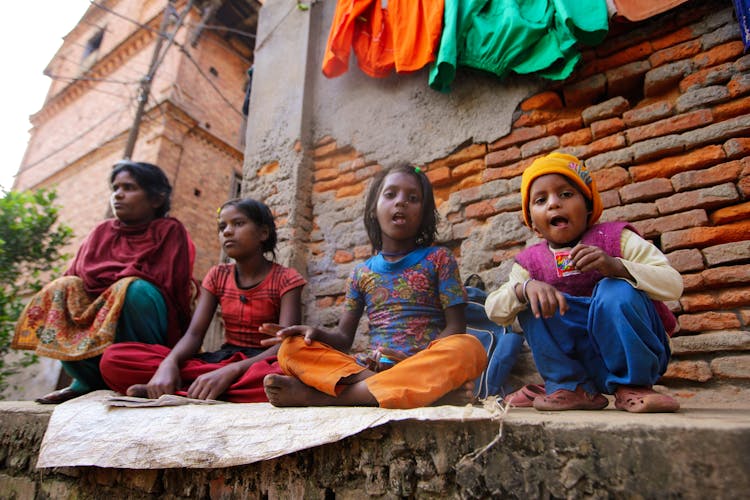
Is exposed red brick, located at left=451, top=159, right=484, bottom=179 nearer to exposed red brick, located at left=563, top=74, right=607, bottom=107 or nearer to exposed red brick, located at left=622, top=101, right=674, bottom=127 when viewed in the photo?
exposed red brick, located at left=563, top=74, right=607, bottom=107

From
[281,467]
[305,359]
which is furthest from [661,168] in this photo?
[281,467]

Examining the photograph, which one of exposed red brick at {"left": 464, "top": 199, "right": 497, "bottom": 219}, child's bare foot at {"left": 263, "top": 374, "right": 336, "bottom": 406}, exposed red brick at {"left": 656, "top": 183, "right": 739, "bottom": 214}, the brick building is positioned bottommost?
child's bare foot at {"left": 263, "top": 374, "right": 336, "bottom": 406}

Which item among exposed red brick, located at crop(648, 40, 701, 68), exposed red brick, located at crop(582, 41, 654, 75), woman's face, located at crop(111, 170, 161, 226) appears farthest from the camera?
woman's face, located at crop(111, 170, 161, 226)

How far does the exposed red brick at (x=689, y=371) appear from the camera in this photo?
1632 millimetres

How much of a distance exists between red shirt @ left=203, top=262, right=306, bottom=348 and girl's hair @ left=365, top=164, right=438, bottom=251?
19.2 inches

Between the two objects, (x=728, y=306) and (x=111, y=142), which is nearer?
(x=728, y=306)

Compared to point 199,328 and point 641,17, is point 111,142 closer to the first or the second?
point 199,328

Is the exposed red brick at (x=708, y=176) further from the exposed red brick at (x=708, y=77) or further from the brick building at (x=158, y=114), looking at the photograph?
the brick building at (x=158, y=114)

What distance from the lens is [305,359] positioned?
1370 millimetres

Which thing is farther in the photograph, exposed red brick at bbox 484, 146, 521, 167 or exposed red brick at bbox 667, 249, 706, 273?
exposed red brick at bbox 484, 146, 521, 167

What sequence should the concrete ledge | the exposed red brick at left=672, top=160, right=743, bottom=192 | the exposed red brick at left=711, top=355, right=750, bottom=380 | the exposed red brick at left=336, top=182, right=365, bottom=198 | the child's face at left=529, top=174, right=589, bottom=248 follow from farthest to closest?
the exposed red brick at left=336, top=182, right=365, bottom=198
the exposed red brick at left=672, top=160, right=743, bottom=192
the exposed red brick at left=711, top=355, right=750, bottom=380
the child's face at left=529, top=174, right=589, bottom=248
the concrete ledge

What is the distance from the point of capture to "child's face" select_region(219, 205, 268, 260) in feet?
7.38

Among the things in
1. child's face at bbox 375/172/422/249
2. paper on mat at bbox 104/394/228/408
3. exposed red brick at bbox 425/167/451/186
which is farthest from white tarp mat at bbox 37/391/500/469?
exposed red brick at bbox 425/167/451/186

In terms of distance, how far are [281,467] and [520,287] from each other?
94cm
